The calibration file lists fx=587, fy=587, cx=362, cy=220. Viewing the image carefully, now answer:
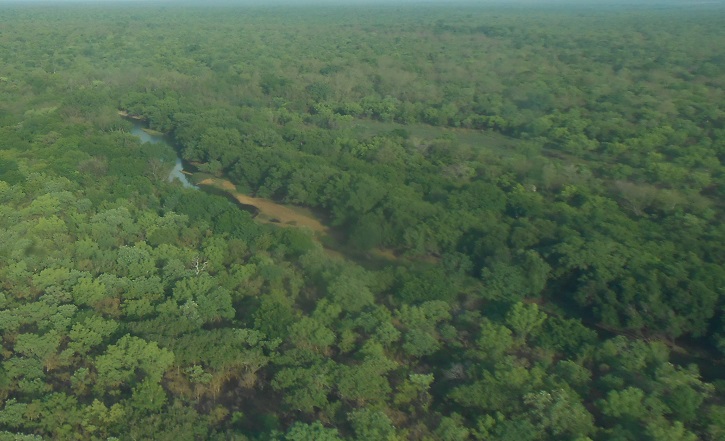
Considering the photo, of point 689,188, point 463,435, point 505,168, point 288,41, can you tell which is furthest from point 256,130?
point 288,41

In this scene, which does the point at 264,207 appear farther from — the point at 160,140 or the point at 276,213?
the point at 160,140

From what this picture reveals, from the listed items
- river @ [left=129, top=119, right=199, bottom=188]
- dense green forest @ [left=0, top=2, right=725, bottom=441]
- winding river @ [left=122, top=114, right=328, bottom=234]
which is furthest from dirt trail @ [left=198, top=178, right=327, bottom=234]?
river @ [left=129, top=119, right=199, bottom=188]

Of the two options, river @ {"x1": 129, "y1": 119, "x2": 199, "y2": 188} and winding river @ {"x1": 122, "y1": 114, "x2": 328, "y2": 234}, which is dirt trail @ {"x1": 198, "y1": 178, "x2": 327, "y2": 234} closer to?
winding river @ {"x1": 122, "y1": 114, "x2": 328, "y2": 234}

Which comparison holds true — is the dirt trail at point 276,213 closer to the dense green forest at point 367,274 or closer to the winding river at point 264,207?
the winding river at point 264,207

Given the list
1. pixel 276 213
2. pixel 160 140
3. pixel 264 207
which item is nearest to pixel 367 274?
pixel 276 213

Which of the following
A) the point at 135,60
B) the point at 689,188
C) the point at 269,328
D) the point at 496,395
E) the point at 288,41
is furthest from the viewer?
the point at 288,41

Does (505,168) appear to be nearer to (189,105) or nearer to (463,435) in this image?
(463,435)

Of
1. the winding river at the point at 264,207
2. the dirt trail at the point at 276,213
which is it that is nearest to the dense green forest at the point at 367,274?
the winding river at the point at 264,207
